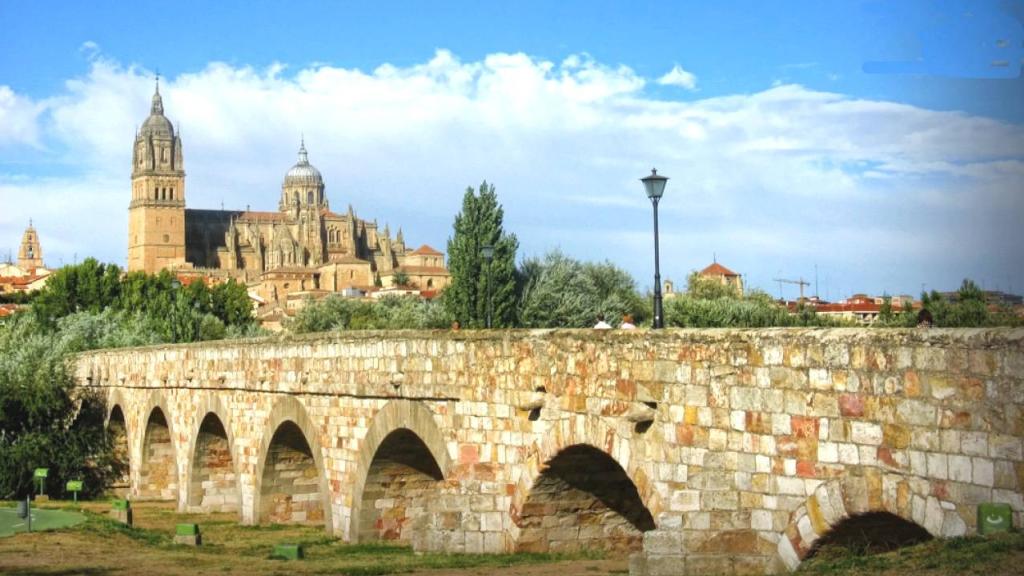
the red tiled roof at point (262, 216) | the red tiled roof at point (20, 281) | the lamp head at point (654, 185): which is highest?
the red tiled roof at point (262, 216)

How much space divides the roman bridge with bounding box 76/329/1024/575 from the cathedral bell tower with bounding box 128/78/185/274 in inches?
6138

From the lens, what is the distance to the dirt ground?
1338 centimetres

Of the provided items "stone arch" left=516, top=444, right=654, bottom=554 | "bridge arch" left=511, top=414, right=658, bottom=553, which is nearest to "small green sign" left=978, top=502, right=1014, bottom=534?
"bridge arch" left=511, top=414, right=658, bottom=553

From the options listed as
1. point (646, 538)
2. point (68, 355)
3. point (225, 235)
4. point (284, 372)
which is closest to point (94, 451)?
point (68, 355)

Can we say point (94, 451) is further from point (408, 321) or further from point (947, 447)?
point (408, 321)

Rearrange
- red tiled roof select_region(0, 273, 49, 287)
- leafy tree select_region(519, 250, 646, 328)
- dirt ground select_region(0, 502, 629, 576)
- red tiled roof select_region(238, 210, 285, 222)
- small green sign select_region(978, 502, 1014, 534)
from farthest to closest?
red tiled roof select_region(238, 210, 285, 222) → red tiled roof select_region(0, 273, 49, 287) → leafy tree select_region(519, 250, 646, 328) → dirt ground select_region(0, 502, 629, 576) → small green sign select_region(978, 502, 1014, 534)

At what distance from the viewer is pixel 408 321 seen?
228 ft

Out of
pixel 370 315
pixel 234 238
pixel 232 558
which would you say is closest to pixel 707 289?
pixel 370 315

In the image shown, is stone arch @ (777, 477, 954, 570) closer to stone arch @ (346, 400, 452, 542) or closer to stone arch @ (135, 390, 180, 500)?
stone arch @ (346, 400, 452, 542)

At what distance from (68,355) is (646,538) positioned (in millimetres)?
29570

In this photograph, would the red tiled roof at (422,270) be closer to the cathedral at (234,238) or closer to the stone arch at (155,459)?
the cathedral at (234,238)

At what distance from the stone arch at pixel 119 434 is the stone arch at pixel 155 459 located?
0.88 m

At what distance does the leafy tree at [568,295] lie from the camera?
186ft

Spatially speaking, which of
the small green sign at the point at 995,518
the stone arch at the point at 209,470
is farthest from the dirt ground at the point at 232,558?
the small green sign at the point at 995,518
